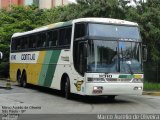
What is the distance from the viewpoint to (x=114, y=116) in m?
14.4

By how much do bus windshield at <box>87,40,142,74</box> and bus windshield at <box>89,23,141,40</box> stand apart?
33cm

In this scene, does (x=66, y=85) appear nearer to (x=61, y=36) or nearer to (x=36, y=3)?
(x=61, y=36)

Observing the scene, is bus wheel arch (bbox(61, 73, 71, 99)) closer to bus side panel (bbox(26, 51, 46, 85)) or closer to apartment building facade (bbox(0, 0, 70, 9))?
bus side panel (bbox(26, 51, 46, 85))

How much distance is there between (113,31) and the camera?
62.6ft

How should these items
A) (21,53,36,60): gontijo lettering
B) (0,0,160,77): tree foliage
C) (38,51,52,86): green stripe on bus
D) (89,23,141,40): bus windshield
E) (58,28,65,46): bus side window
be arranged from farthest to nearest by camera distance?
(0,0,160,77): tree foliage < (21,53,36,60): gontijo lettering < (38,51,52,86): green stripe on bus < (58,28,65,46): bus side window < (89,23,141,40): bus windshield

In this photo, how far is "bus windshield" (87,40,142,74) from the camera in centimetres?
1827

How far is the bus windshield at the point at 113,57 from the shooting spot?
18.3 metres

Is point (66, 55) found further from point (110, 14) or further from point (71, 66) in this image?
point (110, 14)

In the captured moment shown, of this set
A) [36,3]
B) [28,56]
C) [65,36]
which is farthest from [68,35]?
[36,3]

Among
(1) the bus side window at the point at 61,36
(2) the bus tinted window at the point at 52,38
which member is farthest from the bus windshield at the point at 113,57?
(2) the bus tinted window at the point at 52,38

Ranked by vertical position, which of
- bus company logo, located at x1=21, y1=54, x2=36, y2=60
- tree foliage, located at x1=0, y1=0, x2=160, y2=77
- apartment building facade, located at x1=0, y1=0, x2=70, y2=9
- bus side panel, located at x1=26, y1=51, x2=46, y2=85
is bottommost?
bus side panel, located at x1=26, y1=51, x2=46, y2=85

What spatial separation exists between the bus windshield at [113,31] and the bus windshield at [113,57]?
33cm

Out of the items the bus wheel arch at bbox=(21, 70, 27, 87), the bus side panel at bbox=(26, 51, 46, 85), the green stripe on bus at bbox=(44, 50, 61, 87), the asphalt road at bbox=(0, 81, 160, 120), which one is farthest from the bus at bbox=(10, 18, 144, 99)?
the bus wheel arch at bbox=(21, 70, 27, 87)

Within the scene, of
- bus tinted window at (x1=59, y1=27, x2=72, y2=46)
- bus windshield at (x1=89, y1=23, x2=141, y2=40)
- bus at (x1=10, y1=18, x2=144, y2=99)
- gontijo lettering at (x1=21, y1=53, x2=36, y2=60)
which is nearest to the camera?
bus at (x1=10, y1=18, x2=144, y2=99)
